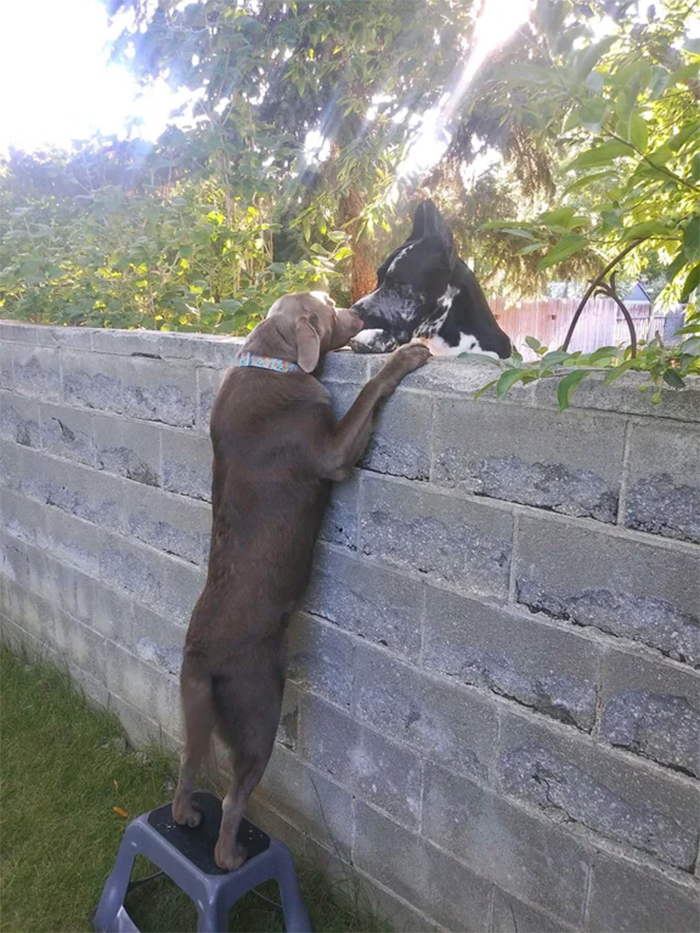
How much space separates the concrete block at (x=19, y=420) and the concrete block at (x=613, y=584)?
2908 mm

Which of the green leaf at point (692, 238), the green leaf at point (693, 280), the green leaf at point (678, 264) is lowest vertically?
the green leaf at point (693, 280)

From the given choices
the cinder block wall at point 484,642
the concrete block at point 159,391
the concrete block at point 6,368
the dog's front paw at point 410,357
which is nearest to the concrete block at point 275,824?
Result: the cinder block wall at point 484,642

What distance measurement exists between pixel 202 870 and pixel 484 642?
1.08 metres

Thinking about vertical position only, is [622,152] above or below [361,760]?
above

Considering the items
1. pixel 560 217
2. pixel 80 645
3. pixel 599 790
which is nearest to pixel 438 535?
pixel 599 790

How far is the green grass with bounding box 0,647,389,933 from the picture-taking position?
2.48 m

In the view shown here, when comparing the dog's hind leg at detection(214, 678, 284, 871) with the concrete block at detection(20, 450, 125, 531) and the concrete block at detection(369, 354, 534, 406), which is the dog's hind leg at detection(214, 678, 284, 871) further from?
the concrete block at detection(20, 450, 125, 531)

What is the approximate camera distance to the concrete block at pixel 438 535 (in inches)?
76.6

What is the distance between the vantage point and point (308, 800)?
263 centimetres

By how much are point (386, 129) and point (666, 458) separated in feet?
16.8

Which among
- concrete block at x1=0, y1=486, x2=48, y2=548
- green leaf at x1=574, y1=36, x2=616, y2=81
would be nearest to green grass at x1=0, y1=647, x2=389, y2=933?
concrete block at x1=0, y1=486, x2=48, y2=548

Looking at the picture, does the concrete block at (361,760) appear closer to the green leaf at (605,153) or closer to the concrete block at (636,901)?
the concrete block at (636,901)

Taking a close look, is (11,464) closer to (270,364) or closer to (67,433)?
(67,433)

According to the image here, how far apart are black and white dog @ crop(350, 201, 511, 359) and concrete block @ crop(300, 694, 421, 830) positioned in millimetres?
1276
